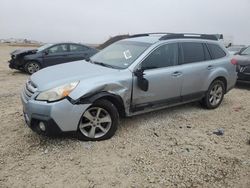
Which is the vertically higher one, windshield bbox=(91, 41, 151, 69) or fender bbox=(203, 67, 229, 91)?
windshield bbox=(91, 41, 151, 69)

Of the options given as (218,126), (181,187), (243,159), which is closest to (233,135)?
(218,126)

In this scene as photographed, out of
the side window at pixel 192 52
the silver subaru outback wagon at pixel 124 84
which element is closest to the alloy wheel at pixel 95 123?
the silver subaru outback wagon at pixel 124 84

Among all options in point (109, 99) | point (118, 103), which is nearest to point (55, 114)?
point (109, 99)

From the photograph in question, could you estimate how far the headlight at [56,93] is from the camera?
4203mm

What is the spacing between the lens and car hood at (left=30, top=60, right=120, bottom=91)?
14.5ft

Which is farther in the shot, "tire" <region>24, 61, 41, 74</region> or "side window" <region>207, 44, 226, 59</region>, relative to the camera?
"tire" <region>24, 61, 41, 74</region>

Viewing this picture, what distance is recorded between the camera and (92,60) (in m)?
5.78

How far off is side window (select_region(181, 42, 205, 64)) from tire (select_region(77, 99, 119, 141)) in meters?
2.05

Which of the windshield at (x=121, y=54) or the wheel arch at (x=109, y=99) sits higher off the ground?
the windshield at (x=121, y=54)

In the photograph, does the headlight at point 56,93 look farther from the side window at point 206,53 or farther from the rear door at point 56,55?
the rear door at point 56,55

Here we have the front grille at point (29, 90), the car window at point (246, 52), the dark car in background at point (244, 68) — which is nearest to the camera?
the front grille at point (29, 90)

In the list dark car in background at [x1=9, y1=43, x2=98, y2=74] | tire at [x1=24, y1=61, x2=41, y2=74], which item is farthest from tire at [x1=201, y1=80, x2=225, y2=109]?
tire at [x1=24, y1=61, x2=41, y2=74]

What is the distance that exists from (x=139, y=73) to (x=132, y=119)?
1111 millimetres

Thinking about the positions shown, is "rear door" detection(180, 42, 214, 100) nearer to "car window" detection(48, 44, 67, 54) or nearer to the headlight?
the headlight
